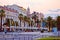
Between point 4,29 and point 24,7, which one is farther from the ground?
point 24,7

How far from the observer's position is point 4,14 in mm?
9742

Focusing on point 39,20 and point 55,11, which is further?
point 39,20

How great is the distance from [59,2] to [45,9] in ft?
2.29

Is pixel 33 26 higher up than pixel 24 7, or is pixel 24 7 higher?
pixel 24 7

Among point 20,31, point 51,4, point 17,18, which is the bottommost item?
point 20,31

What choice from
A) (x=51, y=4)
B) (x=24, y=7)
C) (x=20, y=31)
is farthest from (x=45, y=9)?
(x=20, y=31)

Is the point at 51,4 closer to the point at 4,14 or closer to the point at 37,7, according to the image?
the point at 37,7

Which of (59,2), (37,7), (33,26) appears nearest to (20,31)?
(33,26)

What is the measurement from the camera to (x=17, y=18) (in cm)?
1015

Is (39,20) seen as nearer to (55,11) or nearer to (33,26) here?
(33,26)

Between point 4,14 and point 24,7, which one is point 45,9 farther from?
point 4,14

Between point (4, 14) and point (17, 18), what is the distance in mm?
734

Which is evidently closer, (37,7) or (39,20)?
(37,7)

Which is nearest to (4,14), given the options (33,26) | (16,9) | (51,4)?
(16,9)
